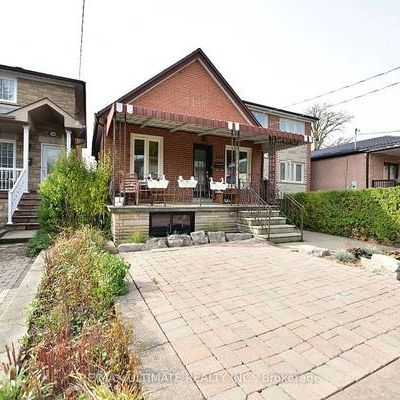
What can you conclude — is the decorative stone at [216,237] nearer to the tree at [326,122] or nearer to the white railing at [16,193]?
the white railing at [16,193]

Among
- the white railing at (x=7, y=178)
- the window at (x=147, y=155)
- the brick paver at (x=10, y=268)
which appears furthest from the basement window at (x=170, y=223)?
the white railing at (x=7, y=178)

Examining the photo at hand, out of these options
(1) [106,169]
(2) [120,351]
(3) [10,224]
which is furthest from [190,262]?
(3) [10,224]

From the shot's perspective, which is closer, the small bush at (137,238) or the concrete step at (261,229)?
the small bush at (137,238)

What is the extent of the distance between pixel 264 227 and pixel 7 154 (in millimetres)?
12471

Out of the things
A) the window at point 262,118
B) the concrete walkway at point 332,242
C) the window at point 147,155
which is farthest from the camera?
the window at point 262,118

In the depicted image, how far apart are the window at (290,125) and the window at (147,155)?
11437 millimetres

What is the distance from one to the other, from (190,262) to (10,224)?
7641 mm

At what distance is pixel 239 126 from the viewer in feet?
33.9

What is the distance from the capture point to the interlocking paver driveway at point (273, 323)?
248 centimetres

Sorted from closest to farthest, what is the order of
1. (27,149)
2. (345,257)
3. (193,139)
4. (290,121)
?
1. (345,257)
2. (27,149)
3. (193,139)
4. (290,121)

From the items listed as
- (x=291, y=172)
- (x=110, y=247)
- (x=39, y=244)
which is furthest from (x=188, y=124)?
(x=291, y=172)

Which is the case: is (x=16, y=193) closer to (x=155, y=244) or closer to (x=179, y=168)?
(x=179, y=168)

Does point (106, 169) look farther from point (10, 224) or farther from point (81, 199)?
point (10, 224)

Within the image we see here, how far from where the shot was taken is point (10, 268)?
6.23 meters
